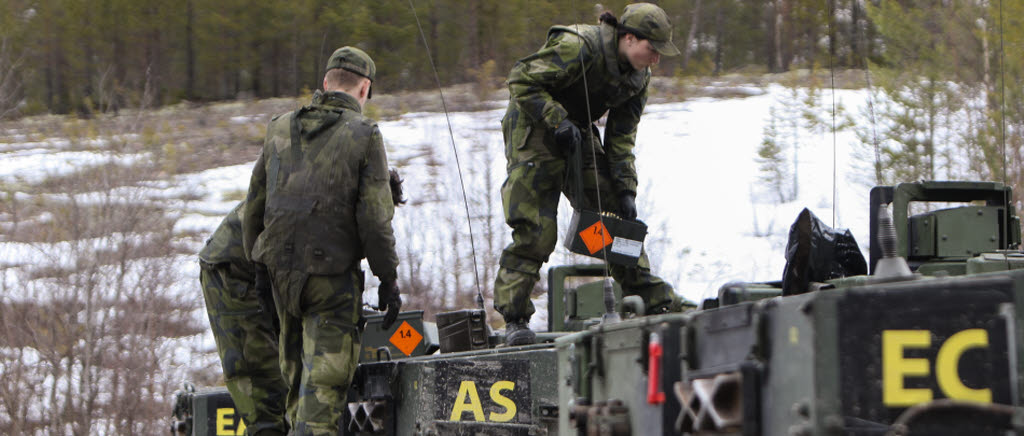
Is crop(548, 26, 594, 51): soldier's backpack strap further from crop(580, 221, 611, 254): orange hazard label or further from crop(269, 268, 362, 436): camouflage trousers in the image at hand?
crop(269, 268, 362, 436): camouflage trousers

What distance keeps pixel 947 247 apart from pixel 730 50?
1874 cm

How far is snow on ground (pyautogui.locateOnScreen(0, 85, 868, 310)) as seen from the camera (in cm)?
1614

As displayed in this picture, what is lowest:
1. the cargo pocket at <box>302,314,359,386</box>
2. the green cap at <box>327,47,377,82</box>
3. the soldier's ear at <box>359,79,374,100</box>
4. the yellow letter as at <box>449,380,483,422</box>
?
the yellow letter as at <box>449,380,483,422</box>

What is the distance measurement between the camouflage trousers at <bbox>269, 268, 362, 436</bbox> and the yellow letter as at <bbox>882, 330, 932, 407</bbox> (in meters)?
2.69

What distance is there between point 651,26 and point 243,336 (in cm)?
217

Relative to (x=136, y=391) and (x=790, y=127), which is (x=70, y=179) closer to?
(x=136, y=391)

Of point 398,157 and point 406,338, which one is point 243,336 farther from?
point 398,157

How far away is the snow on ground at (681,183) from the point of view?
53.0 feet

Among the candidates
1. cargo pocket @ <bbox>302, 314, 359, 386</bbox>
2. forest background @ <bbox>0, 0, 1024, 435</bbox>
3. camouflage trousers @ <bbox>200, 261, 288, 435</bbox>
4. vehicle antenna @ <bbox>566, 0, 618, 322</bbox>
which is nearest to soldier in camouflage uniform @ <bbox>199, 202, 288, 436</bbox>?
camouflage trousers @ <bbox>200, 261, 288, 435</bbox>

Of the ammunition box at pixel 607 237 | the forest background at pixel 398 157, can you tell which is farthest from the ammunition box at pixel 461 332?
the forest background at pixel 398 157

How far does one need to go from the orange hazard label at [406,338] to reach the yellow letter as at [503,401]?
5.46 feet

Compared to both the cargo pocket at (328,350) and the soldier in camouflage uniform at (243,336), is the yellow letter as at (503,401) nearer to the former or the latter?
the cargo pocket at (328,350)

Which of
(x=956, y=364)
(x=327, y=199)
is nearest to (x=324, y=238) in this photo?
(x=327, y=199)

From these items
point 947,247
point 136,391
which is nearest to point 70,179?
point 136,391
